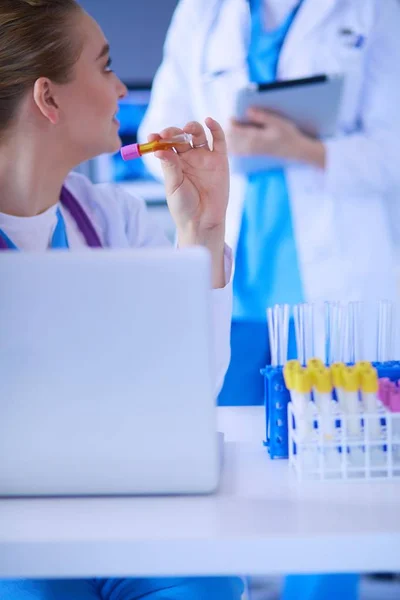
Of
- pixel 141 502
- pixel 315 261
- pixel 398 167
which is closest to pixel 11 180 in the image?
pixel 141 502

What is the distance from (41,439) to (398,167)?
1.64 meters

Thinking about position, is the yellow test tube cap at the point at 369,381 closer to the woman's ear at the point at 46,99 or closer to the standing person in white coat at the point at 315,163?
the woman's ear at the point at 46,99

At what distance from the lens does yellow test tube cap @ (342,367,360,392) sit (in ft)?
2.93

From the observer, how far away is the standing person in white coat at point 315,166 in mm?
2203

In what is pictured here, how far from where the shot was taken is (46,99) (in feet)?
4.84

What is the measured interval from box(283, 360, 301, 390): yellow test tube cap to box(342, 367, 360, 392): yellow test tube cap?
56 mm

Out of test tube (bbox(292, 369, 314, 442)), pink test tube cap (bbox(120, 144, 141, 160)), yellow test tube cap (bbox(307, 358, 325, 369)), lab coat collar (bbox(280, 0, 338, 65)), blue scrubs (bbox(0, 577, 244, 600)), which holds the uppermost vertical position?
lab coat collar (bbox(280, 0, 338, 65))

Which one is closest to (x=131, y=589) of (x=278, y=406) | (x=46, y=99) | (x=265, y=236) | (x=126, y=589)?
(x=126, y=589)

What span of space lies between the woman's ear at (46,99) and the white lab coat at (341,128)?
2.63 feet

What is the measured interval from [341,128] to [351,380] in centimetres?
149

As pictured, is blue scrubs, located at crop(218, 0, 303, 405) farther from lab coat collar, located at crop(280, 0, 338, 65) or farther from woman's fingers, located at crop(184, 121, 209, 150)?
woman's fingers, located at crop(184, 121, 209, 150)

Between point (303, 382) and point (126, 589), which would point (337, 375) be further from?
point (126, 589)

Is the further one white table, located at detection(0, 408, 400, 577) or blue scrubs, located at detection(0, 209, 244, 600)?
blue scrubs, located at detection(0, 209, 244, 600)

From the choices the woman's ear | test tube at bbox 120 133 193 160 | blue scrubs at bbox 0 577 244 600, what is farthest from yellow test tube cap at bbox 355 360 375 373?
the woman's ear
